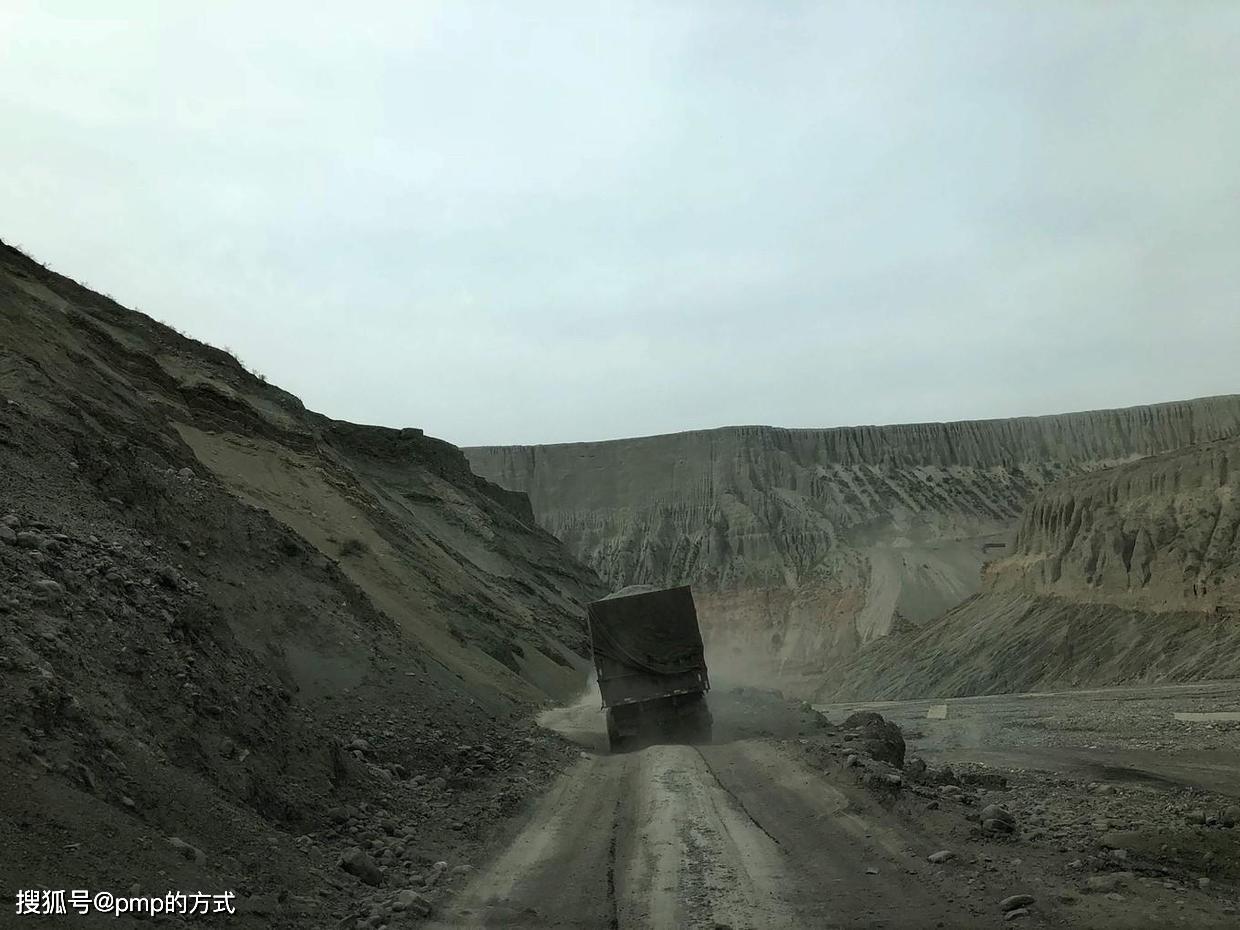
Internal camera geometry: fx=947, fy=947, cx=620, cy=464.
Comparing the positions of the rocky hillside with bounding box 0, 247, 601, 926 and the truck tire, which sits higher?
the rocky hillside with bounding box 0, 247, 601, 926

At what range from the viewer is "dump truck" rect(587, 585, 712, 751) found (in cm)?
1725

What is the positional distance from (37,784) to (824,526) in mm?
79278

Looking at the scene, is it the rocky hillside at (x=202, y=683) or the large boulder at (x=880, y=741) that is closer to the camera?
the rocky hillside at (x=202, y=683)

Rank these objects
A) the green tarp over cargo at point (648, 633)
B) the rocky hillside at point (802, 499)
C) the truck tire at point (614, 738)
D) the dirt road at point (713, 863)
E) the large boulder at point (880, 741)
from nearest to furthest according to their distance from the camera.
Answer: the dirt road at point (713, 863), the large boulder at point (880, 741), the truck tire at point (614, 738), the green tarp over cargo at point (648, 633), the rocky hillside at point (802, 499)

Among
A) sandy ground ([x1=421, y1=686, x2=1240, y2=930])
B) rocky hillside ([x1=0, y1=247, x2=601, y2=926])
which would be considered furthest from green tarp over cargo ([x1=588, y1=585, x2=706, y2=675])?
sandy ground ([x1=421, y1=686, x2=1240, y2=930])

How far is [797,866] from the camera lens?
7492 millimetres

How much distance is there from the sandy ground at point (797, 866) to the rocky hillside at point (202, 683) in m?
0.76

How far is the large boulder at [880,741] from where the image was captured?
12.5 m

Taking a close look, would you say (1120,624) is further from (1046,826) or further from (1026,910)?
(1026,910)

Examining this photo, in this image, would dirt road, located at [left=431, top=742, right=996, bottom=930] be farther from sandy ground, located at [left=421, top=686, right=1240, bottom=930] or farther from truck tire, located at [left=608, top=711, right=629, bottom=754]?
truck tire, located at [left=608, top=711, right=629, bottom=754]

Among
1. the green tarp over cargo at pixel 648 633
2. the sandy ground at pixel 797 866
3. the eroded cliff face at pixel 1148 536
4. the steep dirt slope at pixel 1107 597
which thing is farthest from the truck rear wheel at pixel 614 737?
the eroded cliff face at pixel 1148 536

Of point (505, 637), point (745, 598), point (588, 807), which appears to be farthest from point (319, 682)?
point (745, 598)

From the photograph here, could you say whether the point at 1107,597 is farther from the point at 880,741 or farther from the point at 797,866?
the point at 797,866

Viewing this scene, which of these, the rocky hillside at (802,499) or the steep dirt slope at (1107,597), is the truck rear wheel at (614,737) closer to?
the steep dirt slope at (1107,597)
